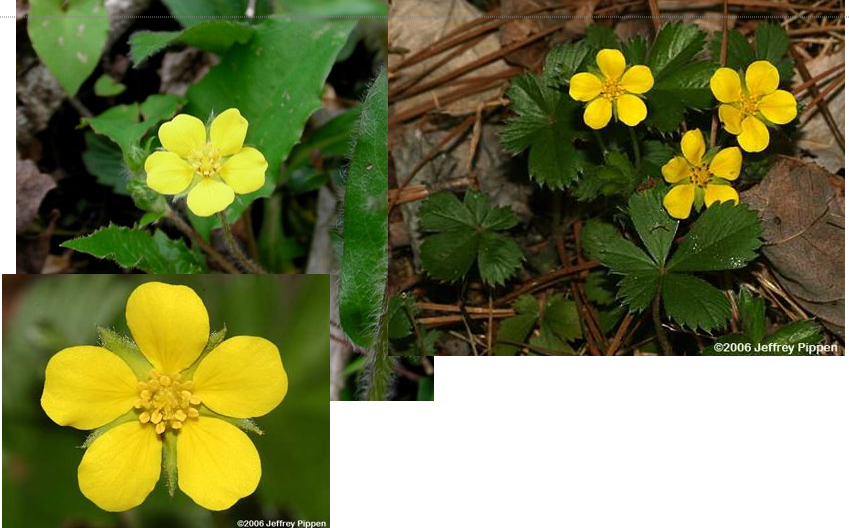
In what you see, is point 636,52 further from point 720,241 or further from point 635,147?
point 720,241

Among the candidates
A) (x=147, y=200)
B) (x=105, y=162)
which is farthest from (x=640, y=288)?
Result: (x=105, y=162)

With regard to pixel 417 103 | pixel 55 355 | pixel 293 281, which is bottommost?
pixel 55 355

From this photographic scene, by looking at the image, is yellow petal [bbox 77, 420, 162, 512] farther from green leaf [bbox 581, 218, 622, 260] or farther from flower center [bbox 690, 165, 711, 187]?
flower center [bbox 690, 165, 711, 187]

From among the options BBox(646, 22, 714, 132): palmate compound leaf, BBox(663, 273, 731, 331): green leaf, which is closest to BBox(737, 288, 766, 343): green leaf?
BBox(663, 273, 731, 331): green leaf

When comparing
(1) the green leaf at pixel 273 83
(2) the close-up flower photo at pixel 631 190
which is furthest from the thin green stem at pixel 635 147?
(1) the green leaf at pixel 273 83

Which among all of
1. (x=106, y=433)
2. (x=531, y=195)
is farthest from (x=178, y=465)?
(x=531, y=195)

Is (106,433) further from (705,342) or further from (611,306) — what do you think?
(705,342)

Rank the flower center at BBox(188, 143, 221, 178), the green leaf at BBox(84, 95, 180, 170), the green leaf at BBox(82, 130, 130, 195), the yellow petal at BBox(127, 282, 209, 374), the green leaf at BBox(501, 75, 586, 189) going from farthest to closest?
the green leaf at BBox(82, 130, 130, 195) → the green leaf at BBox(84, 95, 180, 170) → the green leaf at BBox(501, 75, 586, 189) → the flower center at BBox(188, 143, 221, 178) → the yellow petal at BBox(127, 282, 209, 374)
